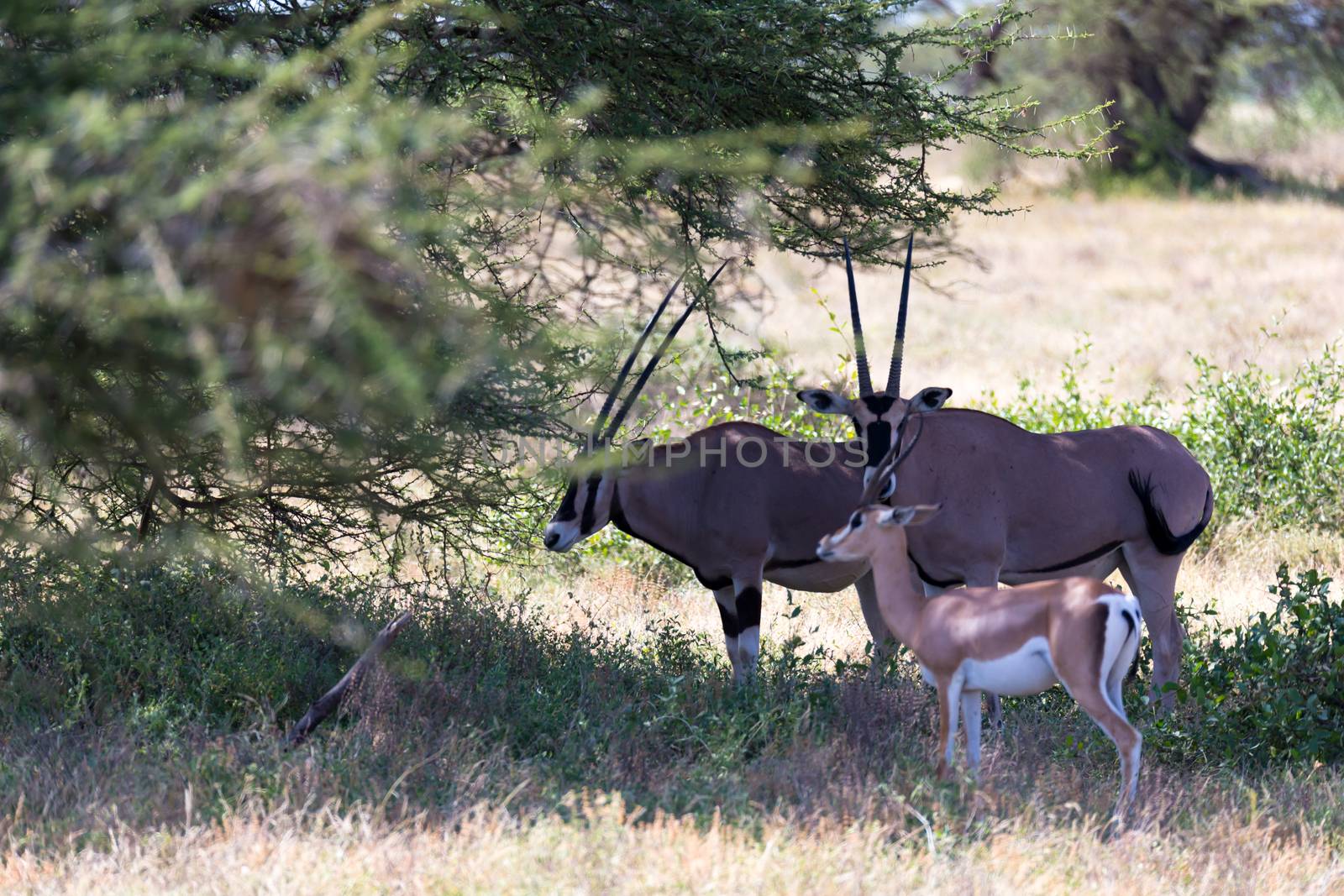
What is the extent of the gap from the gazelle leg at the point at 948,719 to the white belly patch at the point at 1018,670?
80 millimetres

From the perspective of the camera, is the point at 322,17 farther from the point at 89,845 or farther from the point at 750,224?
the point at 89,845

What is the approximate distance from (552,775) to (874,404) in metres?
2.44

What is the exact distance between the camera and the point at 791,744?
5.71m

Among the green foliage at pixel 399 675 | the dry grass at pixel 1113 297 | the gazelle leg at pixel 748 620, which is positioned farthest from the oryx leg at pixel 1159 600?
the dry grass at pixel 1113 297

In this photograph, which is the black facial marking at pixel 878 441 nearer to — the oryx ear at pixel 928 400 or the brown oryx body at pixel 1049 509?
the oryx ear at pixel 928 400

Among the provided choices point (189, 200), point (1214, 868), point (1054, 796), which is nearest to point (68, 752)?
point (189, 200)

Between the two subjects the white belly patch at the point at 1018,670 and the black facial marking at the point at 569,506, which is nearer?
the white belly patch at the point at 1018,670

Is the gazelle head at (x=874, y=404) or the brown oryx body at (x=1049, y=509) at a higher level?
the gazelle head at (x=874, y=404)

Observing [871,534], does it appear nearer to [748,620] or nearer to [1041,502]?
[748,620]

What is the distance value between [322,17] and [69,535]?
2.59m

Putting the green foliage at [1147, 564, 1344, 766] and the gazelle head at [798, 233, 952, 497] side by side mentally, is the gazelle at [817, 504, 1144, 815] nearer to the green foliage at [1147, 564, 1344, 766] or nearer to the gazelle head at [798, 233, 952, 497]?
the green foliage at [1147, 564, 1344, 766]

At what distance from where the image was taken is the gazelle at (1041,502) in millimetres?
6945

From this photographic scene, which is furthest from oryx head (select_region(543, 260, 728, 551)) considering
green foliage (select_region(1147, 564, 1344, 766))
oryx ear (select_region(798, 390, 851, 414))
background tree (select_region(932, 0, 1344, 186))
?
background tree (select_region(932, 0, 1344, 186))

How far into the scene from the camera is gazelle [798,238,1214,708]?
6945 millimetres
